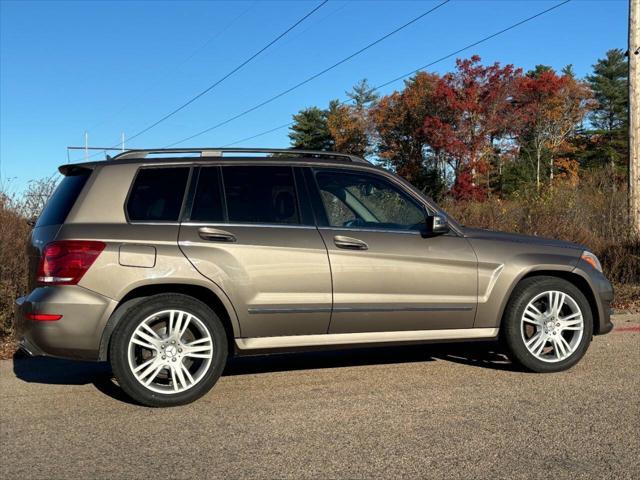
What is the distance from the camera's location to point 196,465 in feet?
11.7

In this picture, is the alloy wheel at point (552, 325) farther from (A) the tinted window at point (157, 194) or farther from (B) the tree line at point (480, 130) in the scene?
(B) the tree line at point (480, 130)

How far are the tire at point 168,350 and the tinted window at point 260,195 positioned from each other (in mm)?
827

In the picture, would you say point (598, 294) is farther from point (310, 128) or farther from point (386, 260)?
point (310, 128)

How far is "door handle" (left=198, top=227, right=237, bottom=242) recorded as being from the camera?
15.2 feet

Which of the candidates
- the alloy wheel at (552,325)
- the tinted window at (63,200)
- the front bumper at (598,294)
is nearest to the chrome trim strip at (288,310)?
the tinted window at (63,200)

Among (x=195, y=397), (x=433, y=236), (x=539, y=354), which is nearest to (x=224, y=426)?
(x=195, y=397)

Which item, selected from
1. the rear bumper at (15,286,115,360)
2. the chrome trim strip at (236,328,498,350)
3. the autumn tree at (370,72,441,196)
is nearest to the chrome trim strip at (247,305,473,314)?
the chrome trim strip at (236,328,498,350)

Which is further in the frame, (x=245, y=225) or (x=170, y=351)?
(x=245, y=225)

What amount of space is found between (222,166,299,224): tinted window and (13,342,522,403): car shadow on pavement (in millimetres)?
1471

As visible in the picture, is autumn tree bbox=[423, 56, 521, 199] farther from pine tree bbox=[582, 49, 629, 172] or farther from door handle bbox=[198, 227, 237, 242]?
door handle bbox=[198, 227, 237, 242]

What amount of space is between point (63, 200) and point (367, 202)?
2468mm

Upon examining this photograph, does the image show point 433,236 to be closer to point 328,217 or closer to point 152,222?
point 328,217

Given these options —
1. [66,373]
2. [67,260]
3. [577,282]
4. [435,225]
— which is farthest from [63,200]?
[577,282]

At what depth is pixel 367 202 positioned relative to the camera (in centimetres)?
530
